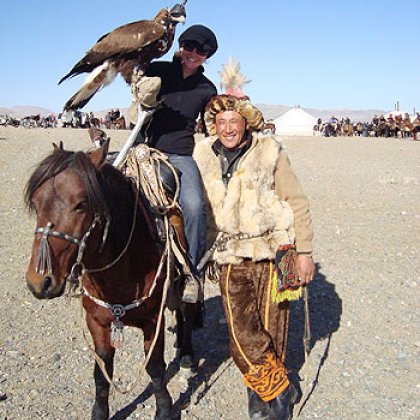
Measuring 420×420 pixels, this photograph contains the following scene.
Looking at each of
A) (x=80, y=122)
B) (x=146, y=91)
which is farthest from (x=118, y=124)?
(x=146, y=91)

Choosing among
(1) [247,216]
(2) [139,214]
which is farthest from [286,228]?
(2) [139,214]

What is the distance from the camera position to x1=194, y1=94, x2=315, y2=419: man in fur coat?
341 centimetres

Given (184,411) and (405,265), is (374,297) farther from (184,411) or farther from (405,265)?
(184,411)

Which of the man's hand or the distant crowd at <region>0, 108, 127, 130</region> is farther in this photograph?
the distant crowd at <region>0, 108, 127, 130</region>

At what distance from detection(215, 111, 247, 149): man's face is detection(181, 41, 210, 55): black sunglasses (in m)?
0.59

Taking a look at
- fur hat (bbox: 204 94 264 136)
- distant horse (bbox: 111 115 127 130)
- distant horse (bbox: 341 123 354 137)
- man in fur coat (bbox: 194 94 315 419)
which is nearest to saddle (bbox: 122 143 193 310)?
man in fur coat (bbox: 194 94 315 419)

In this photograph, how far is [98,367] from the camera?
3.43m

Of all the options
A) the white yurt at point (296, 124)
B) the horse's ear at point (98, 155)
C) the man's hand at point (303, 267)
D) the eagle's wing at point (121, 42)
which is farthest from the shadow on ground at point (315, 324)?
the white yurt at point (296, 124)

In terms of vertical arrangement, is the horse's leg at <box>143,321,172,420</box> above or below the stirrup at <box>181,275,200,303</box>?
below

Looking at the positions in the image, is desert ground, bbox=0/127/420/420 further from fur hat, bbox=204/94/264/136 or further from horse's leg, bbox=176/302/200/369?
fur hat, bbox=204/94/264/136

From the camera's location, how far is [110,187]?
111 inches

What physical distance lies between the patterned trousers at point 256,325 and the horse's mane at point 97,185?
949mm

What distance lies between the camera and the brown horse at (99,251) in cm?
242

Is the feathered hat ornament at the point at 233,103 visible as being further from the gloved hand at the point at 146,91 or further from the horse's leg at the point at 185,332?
the horse's leg at the point at 185,332
